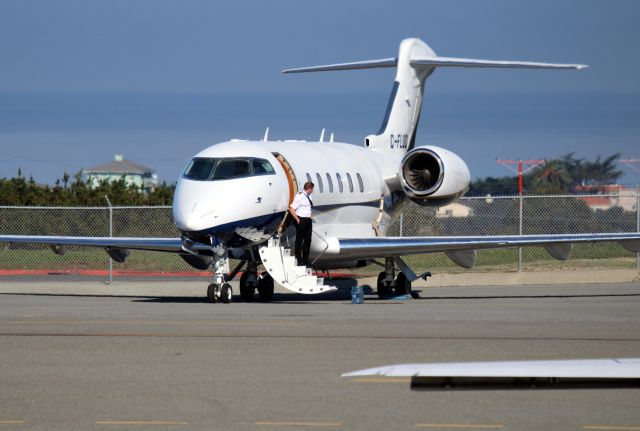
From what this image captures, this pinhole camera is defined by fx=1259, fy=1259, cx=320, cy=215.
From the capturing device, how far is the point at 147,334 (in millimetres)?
14281

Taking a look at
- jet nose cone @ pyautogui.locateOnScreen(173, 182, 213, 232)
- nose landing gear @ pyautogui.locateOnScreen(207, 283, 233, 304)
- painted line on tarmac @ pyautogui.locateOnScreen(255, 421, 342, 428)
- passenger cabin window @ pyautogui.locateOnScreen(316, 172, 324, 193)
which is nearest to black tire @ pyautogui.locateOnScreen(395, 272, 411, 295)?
passenger cabin window @ pyautogui.locateOnScreen(316, 172, 324, 193)

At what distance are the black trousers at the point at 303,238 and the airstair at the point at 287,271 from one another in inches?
22.4

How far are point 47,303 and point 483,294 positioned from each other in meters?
8.67

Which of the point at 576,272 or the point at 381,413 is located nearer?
the point at 381,413

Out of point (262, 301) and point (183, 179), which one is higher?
point (183, 179)

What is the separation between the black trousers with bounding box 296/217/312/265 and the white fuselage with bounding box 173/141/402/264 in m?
0.39

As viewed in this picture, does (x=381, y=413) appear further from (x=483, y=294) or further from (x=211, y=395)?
(x=483, y=294)

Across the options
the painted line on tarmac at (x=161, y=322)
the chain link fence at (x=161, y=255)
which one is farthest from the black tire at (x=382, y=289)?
the painted line on tarmac at (x=161, y=322)

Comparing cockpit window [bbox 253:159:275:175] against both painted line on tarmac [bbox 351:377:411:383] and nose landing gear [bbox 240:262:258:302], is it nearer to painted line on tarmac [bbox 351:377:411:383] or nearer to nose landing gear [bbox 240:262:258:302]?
nose landing gear [bbox 240:262:258:302]

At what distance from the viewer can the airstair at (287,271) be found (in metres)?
21.2

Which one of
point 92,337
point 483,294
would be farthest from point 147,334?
point 483,294

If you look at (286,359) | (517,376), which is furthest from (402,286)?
(517,376)

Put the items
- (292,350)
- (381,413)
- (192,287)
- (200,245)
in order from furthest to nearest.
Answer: (192,287)
(200,245)
(292,350)
(381,413)

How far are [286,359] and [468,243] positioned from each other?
11.0m
